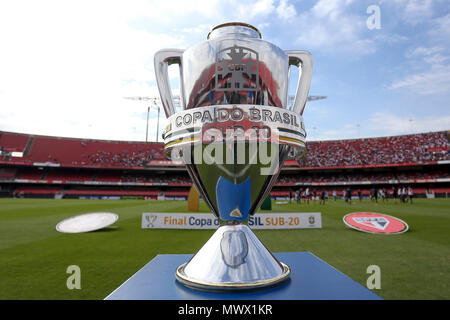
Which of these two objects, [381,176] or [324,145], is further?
[324,145]

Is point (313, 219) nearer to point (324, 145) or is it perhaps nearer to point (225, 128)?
point (225, 128)

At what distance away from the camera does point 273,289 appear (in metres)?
1.55

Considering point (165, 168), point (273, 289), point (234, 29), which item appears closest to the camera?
point (273, 289)

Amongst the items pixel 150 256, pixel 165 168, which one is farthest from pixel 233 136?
pixel 165 168

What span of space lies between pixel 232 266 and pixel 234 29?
5.01ft

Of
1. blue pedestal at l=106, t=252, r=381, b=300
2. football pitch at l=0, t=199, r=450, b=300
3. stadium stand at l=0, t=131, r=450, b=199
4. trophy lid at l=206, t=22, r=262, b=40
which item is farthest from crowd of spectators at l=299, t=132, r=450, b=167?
trophy lid at l=206, t=22, r=262, b=40

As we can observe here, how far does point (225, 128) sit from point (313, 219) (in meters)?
7.60

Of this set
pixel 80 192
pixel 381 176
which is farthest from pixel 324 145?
pixel 80 192

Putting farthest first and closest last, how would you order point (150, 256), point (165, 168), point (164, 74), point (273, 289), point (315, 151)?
1. point (315, 151)
2. point (165, 168)
3. point (150, 256)
4. point (164, 74)
5. point (273, 289)

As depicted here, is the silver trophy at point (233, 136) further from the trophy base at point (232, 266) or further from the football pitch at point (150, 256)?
the football pitch at point (150, 256)

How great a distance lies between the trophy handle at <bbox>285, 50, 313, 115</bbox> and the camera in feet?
6.33

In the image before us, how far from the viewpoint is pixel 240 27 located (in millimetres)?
1795

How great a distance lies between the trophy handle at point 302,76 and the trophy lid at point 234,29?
12.5 inches

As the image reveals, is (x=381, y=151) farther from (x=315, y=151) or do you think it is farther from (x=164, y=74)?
(x=164, y=74)
